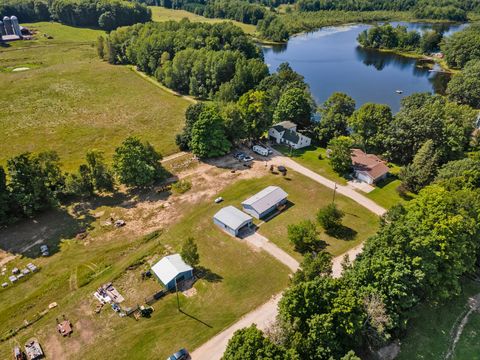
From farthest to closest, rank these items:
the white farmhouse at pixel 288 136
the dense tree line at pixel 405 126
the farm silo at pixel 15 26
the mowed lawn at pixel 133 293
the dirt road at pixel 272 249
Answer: the farm silo at pixel 15 26 → the white farmhouse at pixel 288 136 → the dense tree line at pixel 405 126 → the dirt road at pixel 272 249 → the mowed lawn at pixel 133 293

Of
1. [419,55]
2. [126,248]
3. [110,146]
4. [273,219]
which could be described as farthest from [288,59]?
[126,248]

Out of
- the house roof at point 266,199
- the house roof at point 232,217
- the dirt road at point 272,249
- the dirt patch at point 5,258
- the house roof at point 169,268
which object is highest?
the house roof at point 266,199

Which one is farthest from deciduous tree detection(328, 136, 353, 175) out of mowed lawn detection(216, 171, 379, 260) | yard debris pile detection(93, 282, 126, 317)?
yard debris pile detection(93, 282, 126, 317)

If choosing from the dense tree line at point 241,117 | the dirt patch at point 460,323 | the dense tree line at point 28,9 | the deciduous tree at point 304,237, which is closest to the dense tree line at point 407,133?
the dense tree line at point 241,117

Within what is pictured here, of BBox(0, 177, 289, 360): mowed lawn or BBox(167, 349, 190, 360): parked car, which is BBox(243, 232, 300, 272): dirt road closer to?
BBox(0, 177, 289, 360): mowed lawn

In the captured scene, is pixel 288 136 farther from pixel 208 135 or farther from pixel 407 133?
pixel 407 133

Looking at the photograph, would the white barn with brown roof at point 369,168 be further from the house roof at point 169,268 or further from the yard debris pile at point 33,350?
the yard debris pile at point 33,350
